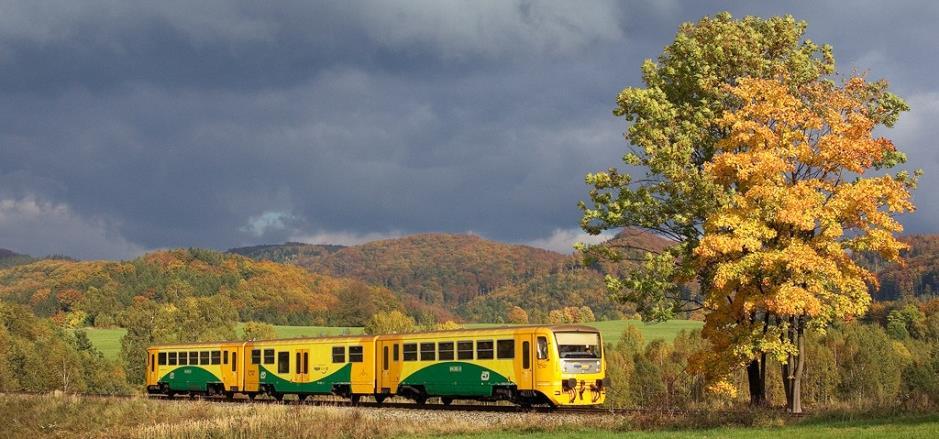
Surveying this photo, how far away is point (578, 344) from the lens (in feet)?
109

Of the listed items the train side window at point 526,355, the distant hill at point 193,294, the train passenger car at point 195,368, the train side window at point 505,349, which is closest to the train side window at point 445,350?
the train side window at point 505,349

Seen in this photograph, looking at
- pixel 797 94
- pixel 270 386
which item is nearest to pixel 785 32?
pixel 797 94

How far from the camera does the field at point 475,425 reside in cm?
2164

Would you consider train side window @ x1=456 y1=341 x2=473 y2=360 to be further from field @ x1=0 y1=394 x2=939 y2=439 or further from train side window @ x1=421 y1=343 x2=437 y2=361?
field @ x1=0 y1=394 x2=939 y2=439

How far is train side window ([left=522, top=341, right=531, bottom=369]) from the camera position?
32406 millimetres

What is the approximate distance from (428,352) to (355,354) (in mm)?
4909

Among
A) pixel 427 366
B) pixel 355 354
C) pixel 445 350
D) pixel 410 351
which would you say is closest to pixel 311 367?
pixel 355 354

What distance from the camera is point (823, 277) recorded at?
27.8 metres

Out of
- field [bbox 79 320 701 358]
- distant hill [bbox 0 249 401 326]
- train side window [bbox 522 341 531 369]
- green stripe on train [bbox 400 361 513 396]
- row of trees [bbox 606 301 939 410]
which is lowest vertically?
row of trees [bbox 606 301 939 410]

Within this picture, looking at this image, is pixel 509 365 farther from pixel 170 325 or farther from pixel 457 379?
pixel 170 325

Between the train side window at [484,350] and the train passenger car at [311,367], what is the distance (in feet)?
21.4

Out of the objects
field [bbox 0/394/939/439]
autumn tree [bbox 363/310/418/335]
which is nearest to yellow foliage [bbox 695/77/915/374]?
field [bbox 0/394/939/439]

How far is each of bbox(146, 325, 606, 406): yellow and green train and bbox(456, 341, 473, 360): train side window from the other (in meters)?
0.04

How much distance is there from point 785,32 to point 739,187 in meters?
7.54
